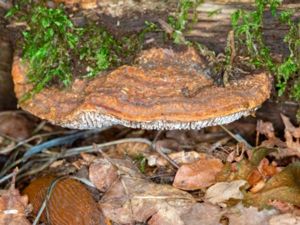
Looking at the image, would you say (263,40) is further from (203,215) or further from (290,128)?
(203,215)

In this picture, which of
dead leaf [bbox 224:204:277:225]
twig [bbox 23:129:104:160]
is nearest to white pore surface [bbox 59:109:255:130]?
dead leaf [bbox 224:204:277:225]

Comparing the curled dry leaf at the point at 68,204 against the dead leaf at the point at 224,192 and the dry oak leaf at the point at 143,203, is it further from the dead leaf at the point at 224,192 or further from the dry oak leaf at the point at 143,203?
the dead leaf at the point at 224,192

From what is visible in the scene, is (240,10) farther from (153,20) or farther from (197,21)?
(153,20)

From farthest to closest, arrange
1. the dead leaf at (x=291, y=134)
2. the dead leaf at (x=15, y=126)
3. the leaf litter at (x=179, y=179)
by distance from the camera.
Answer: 1. the dead leaf at (x=15, y=126)
2. the dead leaf at (x=291, y=134)
3. the leaf litter at (x=179, y=179)

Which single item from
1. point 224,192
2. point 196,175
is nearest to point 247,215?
point 224,192

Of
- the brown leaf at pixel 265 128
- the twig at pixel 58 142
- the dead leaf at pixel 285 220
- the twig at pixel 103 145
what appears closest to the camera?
the dead leaf at pixel 285 220

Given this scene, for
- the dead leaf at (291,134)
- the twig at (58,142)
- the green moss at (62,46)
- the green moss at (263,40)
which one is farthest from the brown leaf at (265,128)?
the twig at (58,142)

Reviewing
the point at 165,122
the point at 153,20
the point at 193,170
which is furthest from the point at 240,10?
the point at 193,170

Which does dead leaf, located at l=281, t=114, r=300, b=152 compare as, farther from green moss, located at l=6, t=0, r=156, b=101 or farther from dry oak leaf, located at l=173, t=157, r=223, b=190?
green moss, located at l=6, t=0, r=156, b=101

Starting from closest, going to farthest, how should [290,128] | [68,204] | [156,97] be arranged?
[156,97], [68,204], [290,128]
